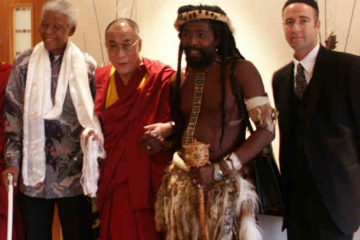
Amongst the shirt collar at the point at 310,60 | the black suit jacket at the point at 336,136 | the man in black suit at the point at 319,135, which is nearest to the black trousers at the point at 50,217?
the man in black suit at the point at 319,135

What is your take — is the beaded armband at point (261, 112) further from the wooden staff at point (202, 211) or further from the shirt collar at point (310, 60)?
the wooden staff at point (202, 211)

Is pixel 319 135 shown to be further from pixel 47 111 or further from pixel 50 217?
pixel 50 217

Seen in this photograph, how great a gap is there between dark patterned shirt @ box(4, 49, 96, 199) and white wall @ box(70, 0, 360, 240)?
783mm

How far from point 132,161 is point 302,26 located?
1009 mm

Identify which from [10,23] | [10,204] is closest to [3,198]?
[10,204]

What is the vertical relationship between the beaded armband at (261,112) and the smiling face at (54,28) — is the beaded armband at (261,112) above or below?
below

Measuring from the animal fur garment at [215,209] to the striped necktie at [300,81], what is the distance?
1.54ft

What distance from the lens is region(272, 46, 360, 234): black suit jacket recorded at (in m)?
1.79

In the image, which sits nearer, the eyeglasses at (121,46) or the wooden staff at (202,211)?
the wooden staff at (202,211)

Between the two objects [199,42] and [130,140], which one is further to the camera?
[130,140]

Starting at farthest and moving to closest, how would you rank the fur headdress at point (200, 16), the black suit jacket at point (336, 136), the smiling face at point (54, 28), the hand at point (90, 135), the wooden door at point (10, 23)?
the wooden door at point (10, 23) < the smiling face at point (54, 28) < the hand at point (90, 135) < the fur headdress at point (200, 16) < the black suit jacket at point (336, 136)

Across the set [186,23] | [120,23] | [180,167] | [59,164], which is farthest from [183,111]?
[59,164]

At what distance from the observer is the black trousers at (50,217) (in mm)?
2268

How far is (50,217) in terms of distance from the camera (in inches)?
91.7
